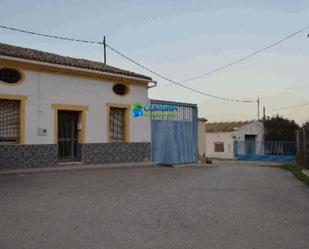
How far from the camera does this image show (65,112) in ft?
54.5

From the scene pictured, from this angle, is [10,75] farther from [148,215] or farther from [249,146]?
[249,146]

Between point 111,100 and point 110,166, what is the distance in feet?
10.1

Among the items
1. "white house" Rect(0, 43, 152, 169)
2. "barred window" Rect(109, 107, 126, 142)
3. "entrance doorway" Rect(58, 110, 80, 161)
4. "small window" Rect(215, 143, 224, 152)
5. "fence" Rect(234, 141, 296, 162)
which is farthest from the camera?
"small window" Rect(215, 143, 224, 152)

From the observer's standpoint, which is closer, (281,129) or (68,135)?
(68,135)

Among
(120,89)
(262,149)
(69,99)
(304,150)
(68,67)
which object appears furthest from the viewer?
(262,149)

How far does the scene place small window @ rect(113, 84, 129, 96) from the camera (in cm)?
1817

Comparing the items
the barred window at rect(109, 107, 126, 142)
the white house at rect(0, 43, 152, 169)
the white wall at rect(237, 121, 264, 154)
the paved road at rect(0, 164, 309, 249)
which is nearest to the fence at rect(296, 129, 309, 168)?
the white house at rect(0, 43, 152, 169)

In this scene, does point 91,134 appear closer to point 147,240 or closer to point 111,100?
point 111,100

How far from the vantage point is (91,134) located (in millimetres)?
16984

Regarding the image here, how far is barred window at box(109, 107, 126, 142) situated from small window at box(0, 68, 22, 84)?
4749 millimetres

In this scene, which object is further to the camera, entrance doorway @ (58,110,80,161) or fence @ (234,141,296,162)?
fence @ (234,141,296,162)

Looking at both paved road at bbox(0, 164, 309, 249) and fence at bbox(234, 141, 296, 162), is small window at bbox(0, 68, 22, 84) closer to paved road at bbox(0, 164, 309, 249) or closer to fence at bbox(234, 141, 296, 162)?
paved road at bbox(0, 164, 309, 249)

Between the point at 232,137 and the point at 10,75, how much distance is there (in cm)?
2966

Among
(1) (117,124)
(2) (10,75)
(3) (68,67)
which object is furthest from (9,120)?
(1) (117,124)
